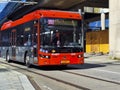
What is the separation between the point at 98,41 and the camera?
5200 cm

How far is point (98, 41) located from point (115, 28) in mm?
16190

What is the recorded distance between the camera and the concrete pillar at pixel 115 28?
115ft

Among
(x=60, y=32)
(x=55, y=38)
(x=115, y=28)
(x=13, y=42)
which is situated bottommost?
(x=13, y=42)

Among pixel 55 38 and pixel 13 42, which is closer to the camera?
pixel 55 38

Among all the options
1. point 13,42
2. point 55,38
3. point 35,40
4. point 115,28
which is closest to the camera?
point 55,38

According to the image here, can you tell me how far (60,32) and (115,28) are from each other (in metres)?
15.5

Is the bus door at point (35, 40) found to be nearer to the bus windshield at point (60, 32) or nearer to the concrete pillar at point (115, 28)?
the bus windshield at point (60, 32)

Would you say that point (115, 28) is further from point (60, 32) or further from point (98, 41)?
point (98, 41)

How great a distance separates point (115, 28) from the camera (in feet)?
118

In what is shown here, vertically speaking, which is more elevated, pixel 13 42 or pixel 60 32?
pixel 60 32

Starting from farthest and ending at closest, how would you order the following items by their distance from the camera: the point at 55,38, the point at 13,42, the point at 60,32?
the point at 13,42 < the point at 60,32 < the point at 55,38

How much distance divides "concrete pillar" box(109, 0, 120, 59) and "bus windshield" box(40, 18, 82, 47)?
13.7 meters

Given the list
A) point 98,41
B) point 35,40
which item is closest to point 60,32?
point 35,40

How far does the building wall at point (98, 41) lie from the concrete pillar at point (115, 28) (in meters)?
13.0
